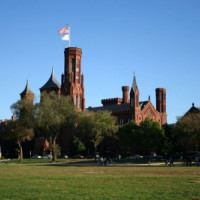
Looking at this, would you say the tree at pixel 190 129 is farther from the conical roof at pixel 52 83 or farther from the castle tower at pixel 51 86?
the conical roof at pixel 52 83

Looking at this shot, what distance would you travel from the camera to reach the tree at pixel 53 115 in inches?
2635

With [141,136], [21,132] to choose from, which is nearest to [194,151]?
[141,136]

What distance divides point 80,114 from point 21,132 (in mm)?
12098

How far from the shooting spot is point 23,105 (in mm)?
69250

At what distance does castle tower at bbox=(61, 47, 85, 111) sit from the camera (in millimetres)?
103562

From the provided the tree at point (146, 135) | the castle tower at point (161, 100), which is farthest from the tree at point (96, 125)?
the castle tower at point (161, 100)

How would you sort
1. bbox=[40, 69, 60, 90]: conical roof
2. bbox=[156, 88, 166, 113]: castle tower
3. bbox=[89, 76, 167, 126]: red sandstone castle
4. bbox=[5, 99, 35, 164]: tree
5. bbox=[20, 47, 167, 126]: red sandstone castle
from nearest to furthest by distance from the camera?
bbox=[5, 99, 35, 164]: tree < bbox=[89, 76, 167, 126]: red sandstone castle < bbox=[20, 47, 167, 126]: red sandstone castle < bbox=[156, 88, 166, 113]: castle tower < bbox=[40, 69, 60, 90]: conical roof

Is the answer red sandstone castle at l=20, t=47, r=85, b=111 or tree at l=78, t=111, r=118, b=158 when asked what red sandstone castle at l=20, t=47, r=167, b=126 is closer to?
red sandstone castle at l=20, t=47, r=85, b=111

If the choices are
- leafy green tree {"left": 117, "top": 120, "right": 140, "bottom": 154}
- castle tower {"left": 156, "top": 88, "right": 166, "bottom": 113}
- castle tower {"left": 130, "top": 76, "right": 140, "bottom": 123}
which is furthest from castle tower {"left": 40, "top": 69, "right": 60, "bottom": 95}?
leafy green tree {"left": 117, "top": 120, "right": 140, "bottom": 154}

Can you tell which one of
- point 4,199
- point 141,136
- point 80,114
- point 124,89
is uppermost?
point 124,89

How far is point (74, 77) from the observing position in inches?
4134

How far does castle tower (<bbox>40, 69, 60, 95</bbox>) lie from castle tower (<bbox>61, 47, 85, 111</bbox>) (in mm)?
4021

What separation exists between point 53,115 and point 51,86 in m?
42.9

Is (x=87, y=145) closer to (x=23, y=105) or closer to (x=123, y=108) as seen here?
(x=123, y=108)
